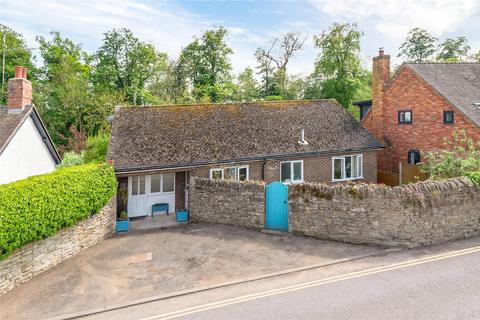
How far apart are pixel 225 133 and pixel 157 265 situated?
9.23 m

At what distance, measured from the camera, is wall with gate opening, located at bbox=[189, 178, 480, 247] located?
431 inches

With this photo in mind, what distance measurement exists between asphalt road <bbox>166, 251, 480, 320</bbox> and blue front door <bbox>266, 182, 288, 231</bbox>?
4297 millimetres

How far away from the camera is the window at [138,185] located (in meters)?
15.5

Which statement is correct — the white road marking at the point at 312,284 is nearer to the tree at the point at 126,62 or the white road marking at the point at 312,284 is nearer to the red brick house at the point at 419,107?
the red brick house at the point at 419,107

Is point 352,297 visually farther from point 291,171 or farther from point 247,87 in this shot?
point 247,87

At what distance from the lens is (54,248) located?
1062 centimetres

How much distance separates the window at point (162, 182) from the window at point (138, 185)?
1.46 feet

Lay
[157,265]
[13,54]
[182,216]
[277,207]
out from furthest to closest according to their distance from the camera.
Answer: [13,54]
[182,216]
[277,207]
[157,265]

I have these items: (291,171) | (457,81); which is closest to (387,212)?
(291,171)

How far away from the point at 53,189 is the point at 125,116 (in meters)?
8.00

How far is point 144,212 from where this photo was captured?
15.8m

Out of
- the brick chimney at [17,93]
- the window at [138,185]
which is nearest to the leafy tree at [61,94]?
the brick chimney at [17,93]

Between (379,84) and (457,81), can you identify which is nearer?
(457,81)

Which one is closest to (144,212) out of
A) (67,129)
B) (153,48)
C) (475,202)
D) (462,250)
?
(462,250)
